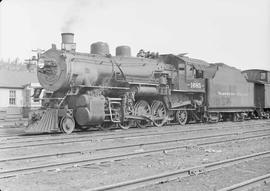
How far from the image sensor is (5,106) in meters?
31.3

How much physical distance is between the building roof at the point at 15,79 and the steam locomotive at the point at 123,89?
698 inches

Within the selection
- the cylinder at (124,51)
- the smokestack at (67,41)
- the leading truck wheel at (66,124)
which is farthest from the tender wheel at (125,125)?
the smokestack at (67,41)

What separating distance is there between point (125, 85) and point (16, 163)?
28.0ft

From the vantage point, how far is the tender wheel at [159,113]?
55.8 ft

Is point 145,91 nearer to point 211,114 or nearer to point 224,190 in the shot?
point 211,114

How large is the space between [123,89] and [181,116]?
4600mm

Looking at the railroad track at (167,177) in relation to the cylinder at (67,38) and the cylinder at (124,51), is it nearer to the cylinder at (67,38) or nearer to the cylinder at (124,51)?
the cylinder at (67,38)

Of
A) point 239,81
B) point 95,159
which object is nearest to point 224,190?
point 95,159

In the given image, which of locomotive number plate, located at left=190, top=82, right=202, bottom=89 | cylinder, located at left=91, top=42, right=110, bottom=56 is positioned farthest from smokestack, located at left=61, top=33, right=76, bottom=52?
locomotive number plate, located at left=190, top=82, right=202, bottom=89

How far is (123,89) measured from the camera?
606 inches

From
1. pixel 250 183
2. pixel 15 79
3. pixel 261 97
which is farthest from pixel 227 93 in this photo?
pixel 15 79

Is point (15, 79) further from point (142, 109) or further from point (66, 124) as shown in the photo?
point (66, 124)

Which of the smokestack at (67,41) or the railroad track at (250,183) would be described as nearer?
the railroad track at (250,183)

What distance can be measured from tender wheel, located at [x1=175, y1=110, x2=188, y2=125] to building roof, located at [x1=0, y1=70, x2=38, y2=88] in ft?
60.8
